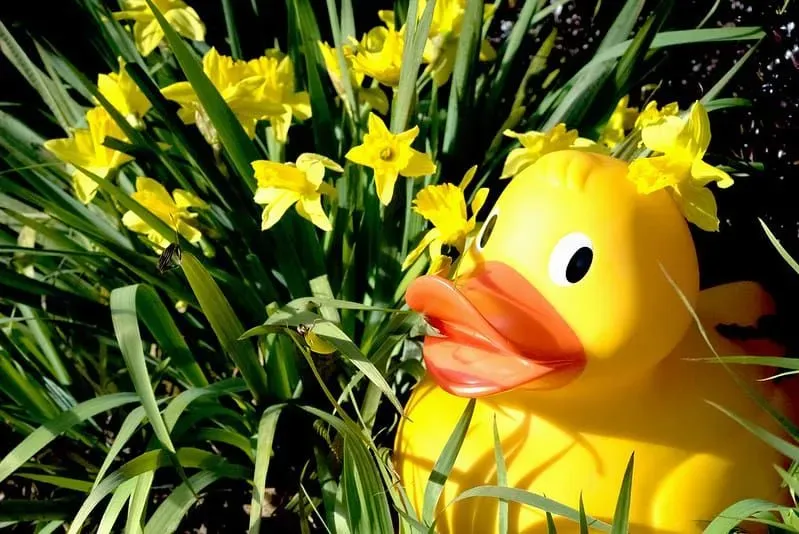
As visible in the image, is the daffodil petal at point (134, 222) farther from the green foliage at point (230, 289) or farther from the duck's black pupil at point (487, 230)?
the duck's black pupil at point (487, 230)

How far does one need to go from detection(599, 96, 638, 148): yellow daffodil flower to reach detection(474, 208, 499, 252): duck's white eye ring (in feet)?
1.54

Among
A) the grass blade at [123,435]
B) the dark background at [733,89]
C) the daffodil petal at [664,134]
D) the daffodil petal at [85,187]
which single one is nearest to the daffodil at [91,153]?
the daffodil petal at [85,187]

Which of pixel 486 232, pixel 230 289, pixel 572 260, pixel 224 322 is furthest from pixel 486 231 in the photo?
pixel 230 289

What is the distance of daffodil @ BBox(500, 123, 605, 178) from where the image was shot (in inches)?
41.1

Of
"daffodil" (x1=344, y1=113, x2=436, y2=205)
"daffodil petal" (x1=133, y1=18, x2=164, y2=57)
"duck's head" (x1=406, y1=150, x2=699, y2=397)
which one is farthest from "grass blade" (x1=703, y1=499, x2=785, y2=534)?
"daffodil petal" (x1=133, y1=18, x2=164, y2=57)

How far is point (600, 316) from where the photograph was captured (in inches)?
32.4

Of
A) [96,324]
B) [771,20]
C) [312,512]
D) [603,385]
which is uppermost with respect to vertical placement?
[771,20]

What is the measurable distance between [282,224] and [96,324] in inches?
13.4

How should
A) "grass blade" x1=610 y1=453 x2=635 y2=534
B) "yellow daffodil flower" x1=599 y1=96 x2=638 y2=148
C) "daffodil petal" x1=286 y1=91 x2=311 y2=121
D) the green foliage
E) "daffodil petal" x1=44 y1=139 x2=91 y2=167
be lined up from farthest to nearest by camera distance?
"yellow daffodil flower" x1=599 y1=96 x2=638 y2=148 < "daffodil petal" x1=286 y1=91 x2=311 y2=121 < "daffodil petal" x1=44 y1=139 x2=91 y2=167 < the green foliage < "grass blade" x1=610 y1=453 x2=635 y2=534

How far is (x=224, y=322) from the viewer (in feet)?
3.34

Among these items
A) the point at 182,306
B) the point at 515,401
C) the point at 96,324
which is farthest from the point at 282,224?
the point at 515,401

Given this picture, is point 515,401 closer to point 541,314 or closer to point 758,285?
point 541,314

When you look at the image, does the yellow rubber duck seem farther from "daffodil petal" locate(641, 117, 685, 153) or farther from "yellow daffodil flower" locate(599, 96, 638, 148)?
"yellow daffodil flower" locate(599, 96, 638, 148)

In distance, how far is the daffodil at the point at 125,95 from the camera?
116cm
